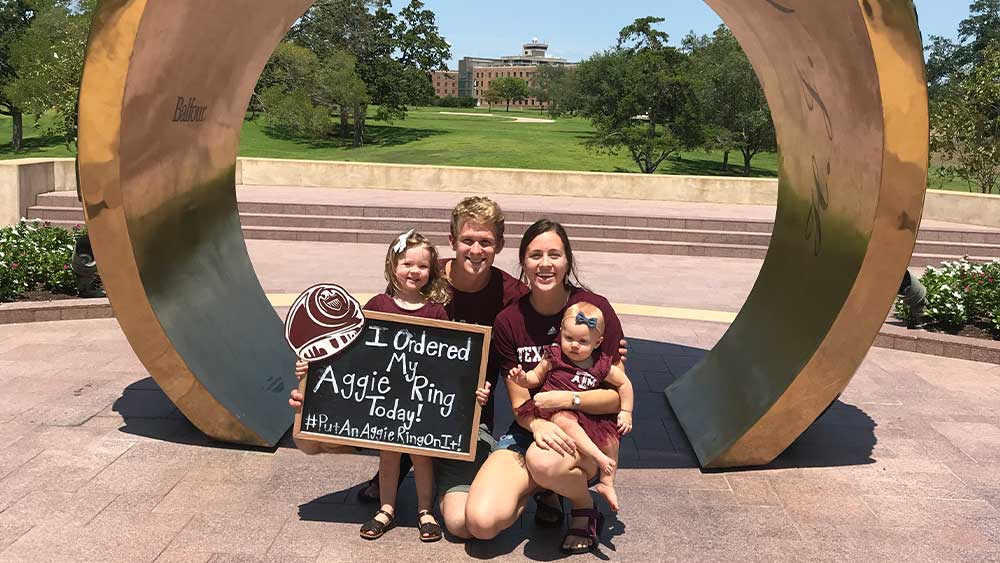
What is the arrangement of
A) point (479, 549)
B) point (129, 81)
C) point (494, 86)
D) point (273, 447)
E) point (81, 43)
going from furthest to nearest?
point (494, 86) → point (81, 43) → point (273, 447) → point (129, 81) → point (479, 549)

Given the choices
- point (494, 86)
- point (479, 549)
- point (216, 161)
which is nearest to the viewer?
point (479, 549)

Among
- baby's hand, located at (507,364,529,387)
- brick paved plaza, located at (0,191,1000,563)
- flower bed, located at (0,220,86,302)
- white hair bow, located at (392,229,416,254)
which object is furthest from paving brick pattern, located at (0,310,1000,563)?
flower bed, located at (0,220,86,302)

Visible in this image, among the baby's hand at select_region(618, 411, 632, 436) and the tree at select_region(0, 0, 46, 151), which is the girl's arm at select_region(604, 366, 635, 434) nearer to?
the baby's hand at select_region(618, 411, 632, 436)

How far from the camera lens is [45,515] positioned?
4.57 meters

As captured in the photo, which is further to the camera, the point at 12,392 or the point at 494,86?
the point at 494,86

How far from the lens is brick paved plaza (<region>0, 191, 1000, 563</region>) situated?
4.39 metres

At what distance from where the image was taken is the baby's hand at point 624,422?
434cm

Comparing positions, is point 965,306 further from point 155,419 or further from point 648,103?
point 648,103

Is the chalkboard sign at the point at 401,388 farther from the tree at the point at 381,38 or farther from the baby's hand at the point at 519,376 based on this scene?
the tree at the point at 381,38

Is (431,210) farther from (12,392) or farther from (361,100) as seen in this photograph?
(361,100)

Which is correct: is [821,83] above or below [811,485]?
above

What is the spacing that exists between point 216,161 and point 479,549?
3475 millimetres

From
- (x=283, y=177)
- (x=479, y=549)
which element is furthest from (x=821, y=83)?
(x=283, y=177)

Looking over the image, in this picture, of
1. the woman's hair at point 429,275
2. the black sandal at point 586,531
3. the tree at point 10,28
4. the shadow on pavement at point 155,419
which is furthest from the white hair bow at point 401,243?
the tree at point 10,28
